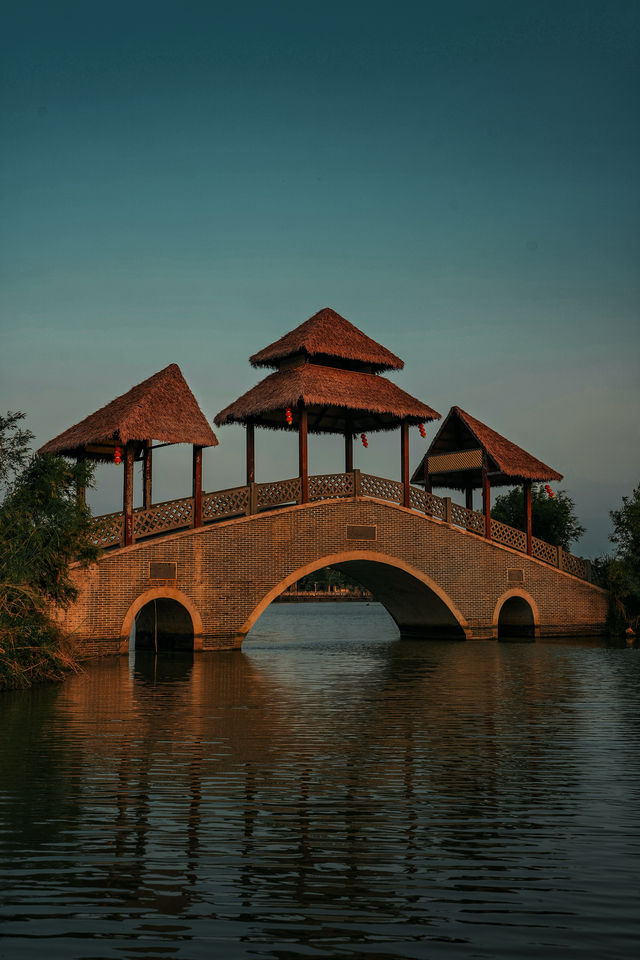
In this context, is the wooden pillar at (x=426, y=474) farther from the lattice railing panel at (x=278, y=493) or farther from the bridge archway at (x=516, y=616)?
the lattice railing panel at (x=278, y=493)

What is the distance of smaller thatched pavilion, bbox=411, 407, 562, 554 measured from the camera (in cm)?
2883

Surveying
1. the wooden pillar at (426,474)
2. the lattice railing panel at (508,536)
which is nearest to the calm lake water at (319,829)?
the lattice railing panel at (508,536)

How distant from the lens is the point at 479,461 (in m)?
29.3

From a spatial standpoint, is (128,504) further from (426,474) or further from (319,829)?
(319,829)

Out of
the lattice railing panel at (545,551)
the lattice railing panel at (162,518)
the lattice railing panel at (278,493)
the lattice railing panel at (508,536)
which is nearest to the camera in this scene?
the lattice railing panel at (162,518)

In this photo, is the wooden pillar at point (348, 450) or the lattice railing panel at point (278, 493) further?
the wooden pillar at point (348, 450)

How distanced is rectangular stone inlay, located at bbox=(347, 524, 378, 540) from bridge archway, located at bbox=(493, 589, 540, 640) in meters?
5.11

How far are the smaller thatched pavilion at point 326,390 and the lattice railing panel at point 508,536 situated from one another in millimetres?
3935

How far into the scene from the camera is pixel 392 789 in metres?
7.35

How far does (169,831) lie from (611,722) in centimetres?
684

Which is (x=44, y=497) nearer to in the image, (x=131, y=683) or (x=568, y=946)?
(x=131, y=683)

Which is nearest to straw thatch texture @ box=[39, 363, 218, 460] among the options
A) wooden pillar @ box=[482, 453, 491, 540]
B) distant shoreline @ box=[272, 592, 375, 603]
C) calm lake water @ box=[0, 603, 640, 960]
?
calm lake water @ box=[0, 603, 640, 960]

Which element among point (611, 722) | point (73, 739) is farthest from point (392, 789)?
point (611, 722)

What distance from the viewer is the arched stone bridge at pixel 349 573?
68.0ft
